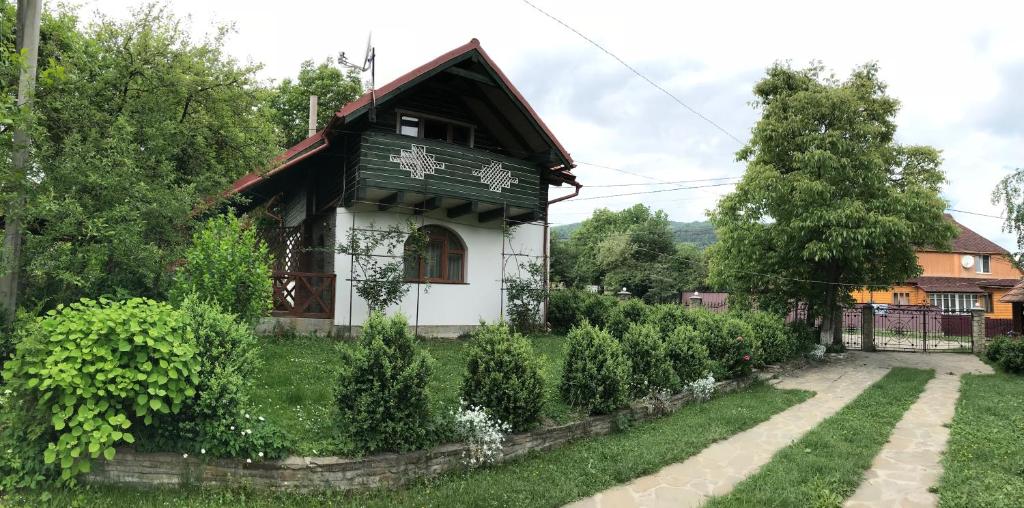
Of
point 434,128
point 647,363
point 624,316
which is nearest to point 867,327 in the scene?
point 624,316

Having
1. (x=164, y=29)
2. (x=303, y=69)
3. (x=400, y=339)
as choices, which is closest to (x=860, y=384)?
(x=400, y=339)

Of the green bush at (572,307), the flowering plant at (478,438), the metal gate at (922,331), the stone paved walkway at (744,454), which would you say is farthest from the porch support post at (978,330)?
the flowering plant at (478,438)

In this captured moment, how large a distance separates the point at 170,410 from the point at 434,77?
32.0ft

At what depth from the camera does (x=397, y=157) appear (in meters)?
11.4

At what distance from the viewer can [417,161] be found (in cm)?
1161

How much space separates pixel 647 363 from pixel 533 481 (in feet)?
10.7

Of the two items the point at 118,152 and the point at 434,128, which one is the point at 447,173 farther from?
the point at 118,152

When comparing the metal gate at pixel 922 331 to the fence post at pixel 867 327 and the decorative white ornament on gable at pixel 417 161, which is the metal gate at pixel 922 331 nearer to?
the fence post at pixel 867 327

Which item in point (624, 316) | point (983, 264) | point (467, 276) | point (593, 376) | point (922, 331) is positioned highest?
point (983, 264)

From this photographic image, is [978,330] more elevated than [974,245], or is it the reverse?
[974,245]

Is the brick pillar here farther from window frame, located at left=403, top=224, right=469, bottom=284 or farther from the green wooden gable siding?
window frame, located at left=403, top=224, right=469, bottom=284

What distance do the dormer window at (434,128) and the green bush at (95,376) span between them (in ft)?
29.0

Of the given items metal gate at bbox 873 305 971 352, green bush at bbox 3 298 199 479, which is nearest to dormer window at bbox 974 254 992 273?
metal gate at bbox 873 305 971 352

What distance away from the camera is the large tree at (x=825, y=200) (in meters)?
12.6
